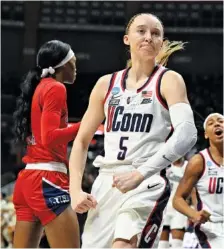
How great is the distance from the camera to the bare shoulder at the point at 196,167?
13.6ft

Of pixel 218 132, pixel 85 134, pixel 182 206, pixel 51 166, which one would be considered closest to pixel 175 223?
pixel 218 132

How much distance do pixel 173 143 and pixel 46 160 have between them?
1139 millimetres

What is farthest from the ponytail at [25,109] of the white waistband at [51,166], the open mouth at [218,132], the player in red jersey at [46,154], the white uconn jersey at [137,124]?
the open mouth at [218,132]

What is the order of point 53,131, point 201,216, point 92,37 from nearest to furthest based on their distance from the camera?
point 53,131 → point 201,216 → point 92,37

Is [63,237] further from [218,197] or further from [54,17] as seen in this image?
[54,17]

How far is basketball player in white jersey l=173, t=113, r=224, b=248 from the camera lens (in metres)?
4.05

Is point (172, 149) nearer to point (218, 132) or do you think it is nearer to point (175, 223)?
point (218, 132)

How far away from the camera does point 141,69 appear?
2764mm

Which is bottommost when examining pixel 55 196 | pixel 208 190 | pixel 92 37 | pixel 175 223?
pixel 175 223

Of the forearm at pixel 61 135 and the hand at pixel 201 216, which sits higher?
the forearm at pixel 61 135

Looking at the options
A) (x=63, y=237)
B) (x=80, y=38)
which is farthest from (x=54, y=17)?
(x=63, y=237)

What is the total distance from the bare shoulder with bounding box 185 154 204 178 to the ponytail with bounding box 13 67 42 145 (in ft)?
3.87

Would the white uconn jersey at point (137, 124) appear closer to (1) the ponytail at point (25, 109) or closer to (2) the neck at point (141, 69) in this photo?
(2) the neck at point (141, 69)

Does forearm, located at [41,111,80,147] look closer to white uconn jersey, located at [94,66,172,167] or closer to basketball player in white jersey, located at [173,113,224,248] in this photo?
white uconn jersey, located at [94,66,172,167]
